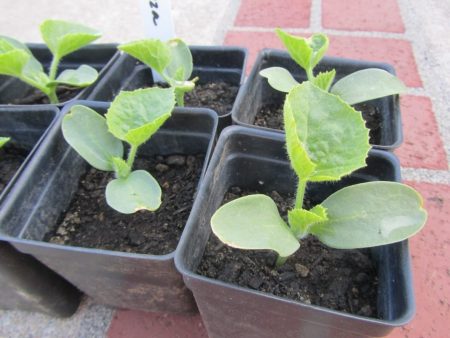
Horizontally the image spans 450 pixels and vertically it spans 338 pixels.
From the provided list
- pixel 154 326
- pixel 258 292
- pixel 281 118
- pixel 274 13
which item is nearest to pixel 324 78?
pixel 281 118

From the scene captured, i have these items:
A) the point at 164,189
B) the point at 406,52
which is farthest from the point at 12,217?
the point at 406,52

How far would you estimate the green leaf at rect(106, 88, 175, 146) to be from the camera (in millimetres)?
514

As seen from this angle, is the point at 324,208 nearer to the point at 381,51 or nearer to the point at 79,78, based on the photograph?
the point at 79,78

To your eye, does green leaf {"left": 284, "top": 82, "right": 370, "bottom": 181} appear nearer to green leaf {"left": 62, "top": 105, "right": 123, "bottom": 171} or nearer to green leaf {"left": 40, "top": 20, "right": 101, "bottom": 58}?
green leaf {"left": 62, "top": 105, "right": 123, "bottom": 171}

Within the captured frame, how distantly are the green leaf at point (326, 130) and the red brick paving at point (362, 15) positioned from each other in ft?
2.50

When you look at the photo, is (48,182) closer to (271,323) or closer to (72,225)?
(72,225)

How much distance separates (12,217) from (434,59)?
3.15ft

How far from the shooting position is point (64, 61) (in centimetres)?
83

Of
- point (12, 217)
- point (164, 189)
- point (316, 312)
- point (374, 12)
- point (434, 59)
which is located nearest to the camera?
point (316, 312)

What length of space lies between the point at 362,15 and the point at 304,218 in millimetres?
899

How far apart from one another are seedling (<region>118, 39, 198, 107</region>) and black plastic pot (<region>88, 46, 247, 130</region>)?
9cm

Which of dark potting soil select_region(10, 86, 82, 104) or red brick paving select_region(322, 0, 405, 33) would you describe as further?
red brick paving select_region(322, 0, 405, 33)

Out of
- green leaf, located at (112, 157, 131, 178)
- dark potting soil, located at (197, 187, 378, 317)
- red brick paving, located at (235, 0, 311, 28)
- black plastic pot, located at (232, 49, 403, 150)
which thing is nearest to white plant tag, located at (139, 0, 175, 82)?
black plastic pot, located at (232, 49, 403, 150)

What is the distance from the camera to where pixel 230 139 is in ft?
1.64
